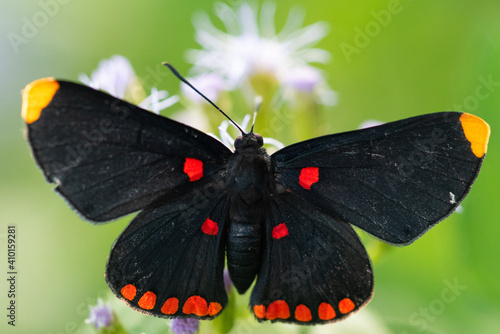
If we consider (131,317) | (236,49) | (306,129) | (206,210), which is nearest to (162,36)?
(236,49)

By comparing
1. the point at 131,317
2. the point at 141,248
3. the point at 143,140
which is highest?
the point at 143,140

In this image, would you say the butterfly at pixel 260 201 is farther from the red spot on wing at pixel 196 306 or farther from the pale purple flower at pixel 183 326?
the pale purple flower at pixel 183 326

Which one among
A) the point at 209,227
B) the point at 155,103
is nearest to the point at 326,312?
the point at 209,227

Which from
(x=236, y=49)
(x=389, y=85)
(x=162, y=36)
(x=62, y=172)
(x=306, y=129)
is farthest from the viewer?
(x=162, y=36)

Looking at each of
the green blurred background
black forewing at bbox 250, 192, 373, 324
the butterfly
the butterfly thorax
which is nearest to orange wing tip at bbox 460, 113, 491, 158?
the butterfly

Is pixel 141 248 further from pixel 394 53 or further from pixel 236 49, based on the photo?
pixel 394 53

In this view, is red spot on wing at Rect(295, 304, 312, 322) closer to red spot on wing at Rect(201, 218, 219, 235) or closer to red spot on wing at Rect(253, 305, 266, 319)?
red spot on wing at Rect(253, 305, 266, 319)

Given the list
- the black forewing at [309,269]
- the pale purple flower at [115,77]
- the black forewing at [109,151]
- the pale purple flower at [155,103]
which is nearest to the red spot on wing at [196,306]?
the black forewing at [309,269]
